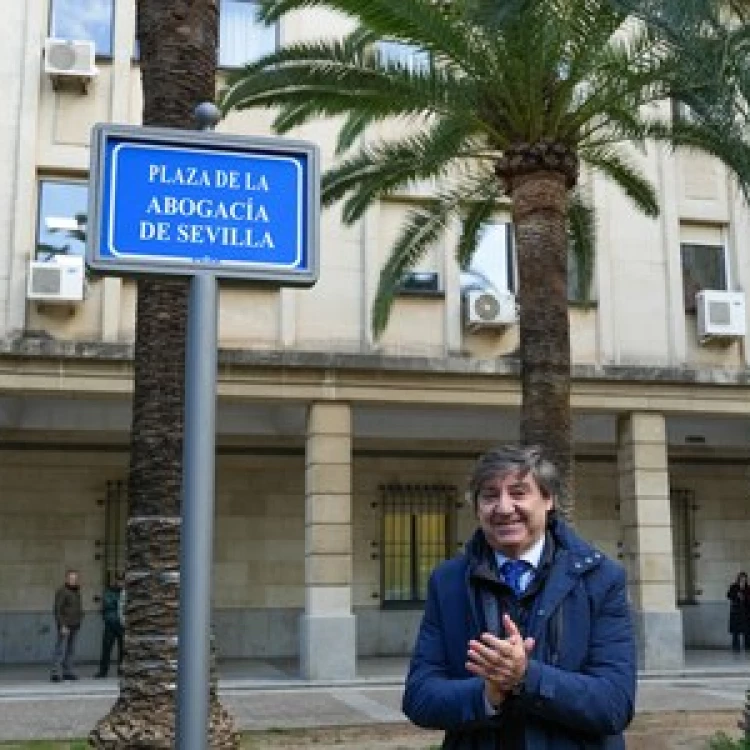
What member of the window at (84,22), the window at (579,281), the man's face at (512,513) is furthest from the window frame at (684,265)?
the man's face at (512,513)

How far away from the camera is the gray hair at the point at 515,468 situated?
2977mm

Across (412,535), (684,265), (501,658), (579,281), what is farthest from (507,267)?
(501,658)

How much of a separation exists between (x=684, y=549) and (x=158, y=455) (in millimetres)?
16274

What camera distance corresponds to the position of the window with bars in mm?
20109

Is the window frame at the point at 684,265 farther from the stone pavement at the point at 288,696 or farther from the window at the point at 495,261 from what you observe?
the stone pavement at the point at 288,696

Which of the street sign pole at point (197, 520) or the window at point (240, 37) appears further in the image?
the window at point (240, 37)

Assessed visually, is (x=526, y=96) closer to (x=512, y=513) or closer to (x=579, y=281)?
(x=579, y=281)

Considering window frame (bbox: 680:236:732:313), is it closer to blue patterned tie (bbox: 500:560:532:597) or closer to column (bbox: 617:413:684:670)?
column (bbox: 617:413:684:670)

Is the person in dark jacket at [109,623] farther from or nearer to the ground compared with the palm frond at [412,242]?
nearer to the ground

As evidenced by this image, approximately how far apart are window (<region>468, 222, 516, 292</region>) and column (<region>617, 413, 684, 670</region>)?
294 cm

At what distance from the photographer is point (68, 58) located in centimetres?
1655

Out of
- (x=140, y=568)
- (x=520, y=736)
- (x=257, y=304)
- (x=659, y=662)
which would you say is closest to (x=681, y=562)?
(x=659, y=662)

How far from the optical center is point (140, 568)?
7250 mm

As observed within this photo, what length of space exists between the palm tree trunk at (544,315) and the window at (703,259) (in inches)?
328
